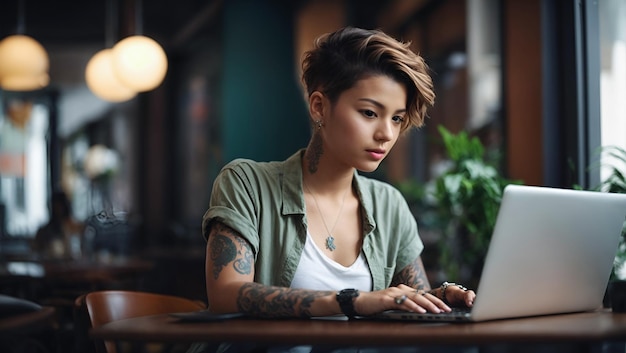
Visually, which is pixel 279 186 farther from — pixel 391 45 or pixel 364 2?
pixel 364 2

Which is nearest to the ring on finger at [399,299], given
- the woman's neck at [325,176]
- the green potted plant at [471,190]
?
the woman's neck at [325,176]

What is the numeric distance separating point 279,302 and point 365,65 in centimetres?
69

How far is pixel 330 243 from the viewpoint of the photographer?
222cm

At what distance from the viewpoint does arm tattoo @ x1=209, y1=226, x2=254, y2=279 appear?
1.97 meters

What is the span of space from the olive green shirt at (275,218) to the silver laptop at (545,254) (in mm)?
491

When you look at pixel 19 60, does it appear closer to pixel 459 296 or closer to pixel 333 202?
pixel 333 202

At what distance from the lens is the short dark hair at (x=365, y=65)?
208cm

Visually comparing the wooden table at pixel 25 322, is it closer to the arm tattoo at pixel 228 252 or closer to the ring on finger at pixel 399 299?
the arm tattoo at pixel 228 252

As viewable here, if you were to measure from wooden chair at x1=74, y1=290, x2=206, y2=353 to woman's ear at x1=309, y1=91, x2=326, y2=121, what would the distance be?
693 mm

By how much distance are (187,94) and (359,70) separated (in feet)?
35.0

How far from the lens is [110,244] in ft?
28.6

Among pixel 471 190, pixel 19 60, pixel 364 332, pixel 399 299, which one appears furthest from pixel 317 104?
pixel 19 60

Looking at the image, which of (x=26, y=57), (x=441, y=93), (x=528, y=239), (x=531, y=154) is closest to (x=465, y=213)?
(x=531, y=154)

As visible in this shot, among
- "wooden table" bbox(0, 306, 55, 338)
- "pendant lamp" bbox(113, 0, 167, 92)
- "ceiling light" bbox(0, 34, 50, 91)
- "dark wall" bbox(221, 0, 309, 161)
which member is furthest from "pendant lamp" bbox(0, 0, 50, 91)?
"wooden table" bbox(0, 306, 55, 338)
